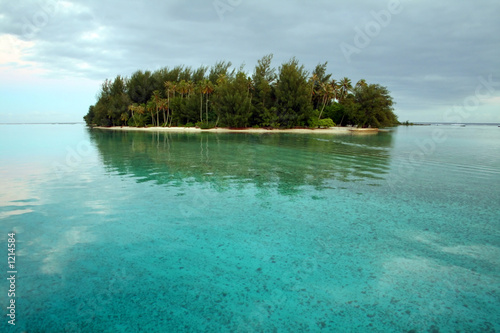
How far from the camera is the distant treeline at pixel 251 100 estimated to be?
57875 mm

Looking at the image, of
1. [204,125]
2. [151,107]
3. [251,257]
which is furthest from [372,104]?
[251,257]

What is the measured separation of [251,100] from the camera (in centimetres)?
6047

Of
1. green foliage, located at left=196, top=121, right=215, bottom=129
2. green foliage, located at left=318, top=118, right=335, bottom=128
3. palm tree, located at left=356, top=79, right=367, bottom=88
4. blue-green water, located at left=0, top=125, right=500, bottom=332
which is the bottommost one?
blue-green water, located at left=0, top=125, right=500, bottom=332

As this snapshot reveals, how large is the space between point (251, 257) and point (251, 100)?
57309 millimetres

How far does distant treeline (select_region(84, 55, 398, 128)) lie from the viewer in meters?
57.9

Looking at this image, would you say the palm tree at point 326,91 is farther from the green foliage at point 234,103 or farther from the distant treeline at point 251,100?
the green foliage at point 234,103

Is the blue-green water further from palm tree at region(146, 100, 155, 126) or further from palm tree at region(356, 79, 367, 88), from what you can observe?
palm tree at region(356, 79, 367, 88)

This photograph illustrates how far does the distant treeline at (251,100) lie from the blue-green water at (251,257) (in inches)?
1931

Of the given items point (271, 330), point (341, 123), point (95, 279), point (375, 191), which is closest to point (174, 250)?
point (95, 279)

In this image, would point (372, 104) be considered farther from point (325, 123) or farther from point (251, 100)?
point (251, 100)

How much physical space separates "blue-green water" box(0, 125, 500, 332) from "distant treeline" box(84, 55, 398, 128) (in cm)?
4905

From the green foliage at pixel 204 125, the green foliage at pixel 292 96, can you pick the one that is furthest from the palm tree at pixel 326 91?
the green foliage at pixel 204 125

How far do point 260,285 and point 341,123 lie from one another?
70.9 m

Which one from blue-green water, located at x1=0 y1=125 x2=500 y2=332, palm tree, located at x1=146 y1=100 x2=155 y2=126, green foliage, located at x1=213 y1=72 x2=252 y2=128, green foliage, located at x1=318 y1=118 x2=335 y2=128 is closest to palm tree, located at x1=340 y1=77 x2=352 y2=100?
green foliage, located at x1=318 y1=118 x2=335 y2=128
